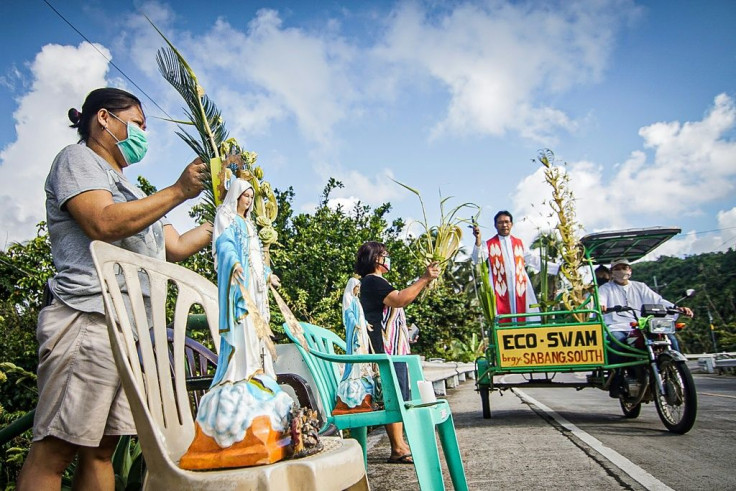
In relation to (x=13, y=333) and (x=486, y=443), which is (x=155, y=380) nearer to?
(x=486, y=443)

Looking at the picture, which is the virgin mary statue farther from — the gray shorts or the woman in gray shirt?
the gray shorts

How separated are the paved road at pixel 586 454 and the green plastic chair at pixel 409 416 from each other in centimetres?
67

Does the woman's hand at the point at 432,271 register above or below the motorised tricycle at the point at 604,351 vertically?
above

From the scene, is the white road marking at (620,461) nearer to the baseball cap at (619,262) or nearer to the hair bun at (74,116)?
the baseball cap at (619,262)

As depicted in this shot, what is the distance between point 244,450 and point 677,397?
4.90 meters

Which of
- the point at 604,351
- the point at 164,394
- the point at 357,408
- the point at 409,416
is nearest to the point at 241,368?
the point at 164,394

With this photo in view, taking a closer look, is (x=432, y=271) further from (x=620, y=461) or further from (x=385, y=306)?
(x=620, y=461)

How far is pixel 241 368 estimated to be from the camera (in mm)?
1634

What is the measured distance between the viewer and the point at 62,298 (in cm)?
175

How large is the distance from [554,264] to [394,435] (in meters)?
4.01

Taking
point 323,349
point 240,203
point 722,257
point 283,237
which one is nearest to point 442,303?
point 283,237

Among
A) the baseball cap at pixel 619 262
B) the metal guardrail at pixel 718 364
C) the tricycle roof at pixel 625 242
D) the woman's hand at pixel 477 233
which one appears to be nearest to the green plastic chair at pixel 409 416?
the woman's hand at pixel 477 233

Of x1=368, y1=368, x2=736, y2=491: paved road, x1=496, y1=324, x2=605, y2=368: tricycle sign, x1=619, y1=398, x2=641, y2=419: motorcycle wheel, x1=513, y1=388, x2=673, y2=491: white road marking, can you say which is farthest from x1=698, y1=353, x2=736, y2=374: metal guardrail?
x1=513, y1=388, x2=673, y2=491: white road marking

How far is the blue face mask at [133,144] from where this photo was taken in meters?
2.09
